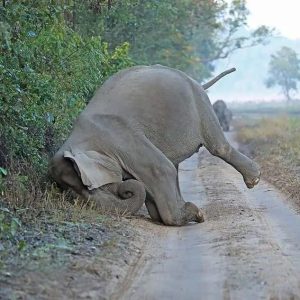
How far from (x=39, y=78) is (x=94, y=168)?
189 centimetres

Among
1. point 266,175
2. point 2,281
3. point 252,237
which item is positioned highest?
point 2,281

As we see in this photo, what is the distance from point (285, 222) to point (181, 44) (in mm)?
28309

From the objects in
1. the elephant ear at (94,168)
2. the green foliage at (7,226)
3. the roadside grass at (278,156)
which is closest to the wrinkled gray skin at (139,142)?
the elephant ear at (94,168)

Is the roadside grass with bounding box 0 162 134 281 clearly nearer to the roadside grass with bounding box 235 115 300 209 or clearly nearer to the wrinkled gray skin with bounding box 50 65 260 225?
the wrinkled gray skin with bounding box 50 65 260 225

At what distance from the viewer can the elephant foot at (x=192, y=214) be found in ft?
40.6

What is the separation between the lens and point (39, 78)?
13.2 metres

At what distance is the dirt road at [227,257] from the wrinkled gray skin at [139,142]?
2.00 ft

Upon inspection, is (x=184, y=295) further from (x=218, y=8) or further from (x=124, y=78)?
(x=218, y=8)

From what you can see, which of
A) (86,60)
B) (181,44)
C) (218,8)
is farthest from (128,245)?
(218,8)

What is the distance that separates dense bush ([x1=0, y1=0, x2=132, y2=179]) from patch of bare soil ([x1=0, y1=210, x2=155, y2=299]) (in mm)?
2427

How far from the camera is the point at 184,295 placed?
25.5ft

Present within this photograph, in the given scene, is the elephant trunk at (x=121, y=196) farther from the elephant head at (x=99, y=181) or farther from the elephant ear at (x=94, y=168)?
the elephant ear at (x=94, y=168)

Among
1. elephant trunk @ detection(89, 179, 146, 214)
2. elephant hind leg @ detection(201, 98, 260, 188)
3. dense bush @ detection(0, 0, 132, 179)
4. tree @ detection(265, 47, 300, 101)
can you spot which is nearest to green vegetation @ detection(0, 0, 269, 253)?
dense bush @ detection(0, 0, 132, 179)

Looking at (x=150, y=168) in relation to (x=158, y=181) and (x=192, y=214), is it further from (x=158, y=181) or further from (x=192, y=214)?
(x=192, y=214)
